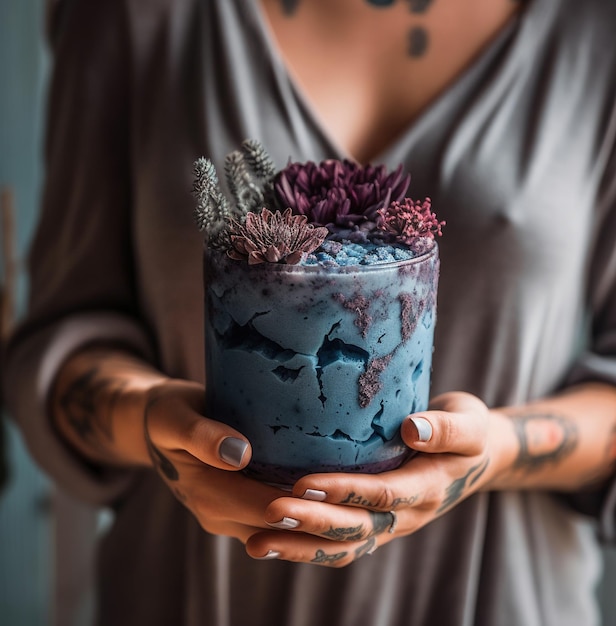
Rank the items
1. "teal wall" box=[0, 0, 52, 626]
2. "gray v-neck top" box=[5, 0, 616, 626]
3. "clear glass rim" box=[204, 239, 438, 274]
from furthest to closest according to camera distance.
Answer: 1. "teal wall" box=[0, 0, 52, 626]
2. "gray v-neck top" box=[5, 0, 616, 626]
3. "clear glass rim" box=[204, 239, 438, 274]

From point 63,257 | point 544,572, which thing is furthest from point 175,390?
point 544,572

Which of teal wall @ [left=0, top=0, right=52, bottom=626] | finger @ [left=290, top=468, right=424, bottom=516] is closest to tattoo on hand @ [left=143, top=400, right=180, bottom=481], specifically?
finger @ [left=290, top=468, right=424, bottom=516]

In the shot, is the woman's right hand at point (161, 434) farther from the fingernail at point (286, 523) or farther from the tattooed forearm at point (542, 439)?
the tattooed forearm at point (542, 439)

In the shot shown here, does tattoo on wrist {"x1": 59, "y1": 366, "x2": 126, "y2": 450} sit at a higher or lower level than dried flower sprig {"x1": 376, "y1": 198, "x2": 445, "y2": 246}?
lower

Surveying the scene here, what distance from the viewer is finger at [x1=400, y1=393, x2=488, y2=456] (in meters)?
0.42

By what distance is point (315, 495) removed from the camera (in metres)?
0.41

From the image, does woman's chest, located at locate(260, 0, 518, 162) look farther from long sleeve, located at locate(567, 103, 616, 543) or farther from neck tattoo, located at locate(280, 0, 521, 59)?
long sleeve, located at locate(567, 103, 616, 543)

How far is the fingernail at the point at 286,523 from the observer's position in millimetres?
401

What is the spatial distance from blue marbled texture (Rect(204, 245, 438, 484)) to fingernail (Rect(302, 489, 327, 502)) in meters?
0.02

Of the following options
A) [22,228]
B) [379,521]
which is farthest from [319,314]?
[22,228]

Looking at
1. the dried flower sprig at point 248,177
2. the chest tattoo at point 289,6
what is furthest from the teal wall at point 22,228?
the dried flower sprig at point 248,177

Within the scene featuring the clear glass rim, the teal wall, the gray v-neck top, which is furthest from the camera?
the teal wall

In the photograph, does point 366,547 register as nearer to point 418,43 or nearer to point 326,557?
point 326,557

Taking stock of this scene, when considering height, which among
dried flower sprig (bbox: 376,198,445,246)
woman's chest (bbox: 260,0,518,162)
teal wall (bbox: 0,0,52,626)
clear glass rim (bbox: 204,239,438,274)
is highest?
woman's chest (bbox: 260,0,518,162)
